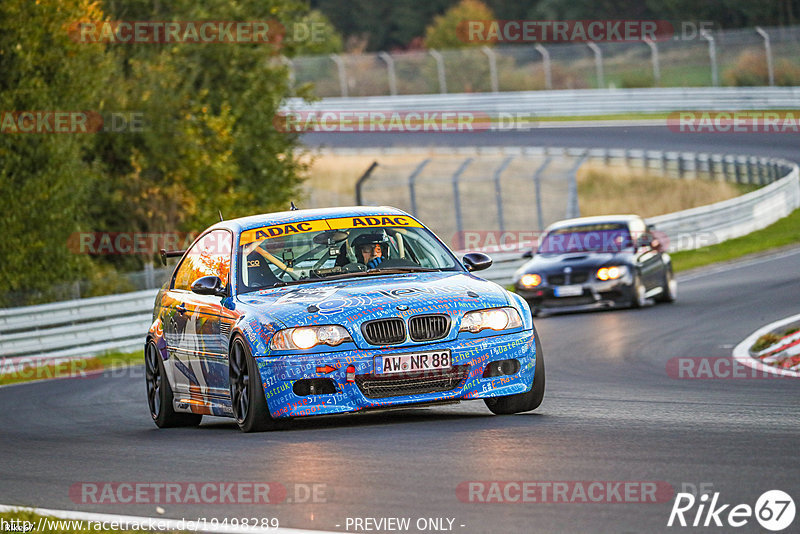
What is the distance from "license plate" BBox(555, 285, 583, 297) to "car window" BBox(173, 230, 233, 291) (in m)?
10.2

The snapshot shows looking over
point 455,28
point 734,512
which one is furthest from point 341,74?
point 734,512

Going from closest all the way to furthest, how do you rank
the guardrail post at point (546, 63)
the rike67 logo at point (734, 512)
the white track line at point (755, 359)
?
the rike67 logo at point (734, 512)
the white track line at point (755, 359)
the guardrail post at point (546, 63)

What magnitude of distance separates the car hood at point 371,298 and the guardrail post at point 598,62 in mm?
42815

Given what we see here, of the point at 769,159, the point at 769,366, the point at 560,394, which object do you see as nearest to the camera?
the point at 560,394

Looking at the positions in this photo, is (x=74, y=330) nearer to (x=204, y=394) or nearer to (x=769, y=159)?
(x=204, y=394)

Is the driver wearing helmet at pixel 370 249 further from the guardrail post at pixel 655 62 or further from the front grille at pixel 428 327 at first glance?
the guardrail post at pixel 655 62

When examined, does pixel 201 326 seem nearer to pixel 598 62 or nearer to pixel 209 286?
pixel 209 286

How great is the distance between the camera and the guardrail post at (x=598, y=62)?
52125 mm

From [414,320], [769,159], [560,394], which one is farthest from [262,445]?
[769,159]

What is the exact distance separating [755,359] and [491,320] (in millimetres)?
5579

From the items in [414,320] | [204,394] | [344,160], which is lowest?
[344,160]

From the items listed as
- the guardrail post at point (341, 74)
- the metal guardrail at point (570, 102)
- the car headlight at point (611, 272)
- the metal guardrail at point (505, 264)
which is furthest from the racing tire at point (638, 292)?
the guardrail post at point (341, 74)

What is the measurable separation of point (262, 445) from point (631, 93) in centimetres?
4660

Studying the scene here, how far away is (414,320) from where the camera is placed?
31.4ft
